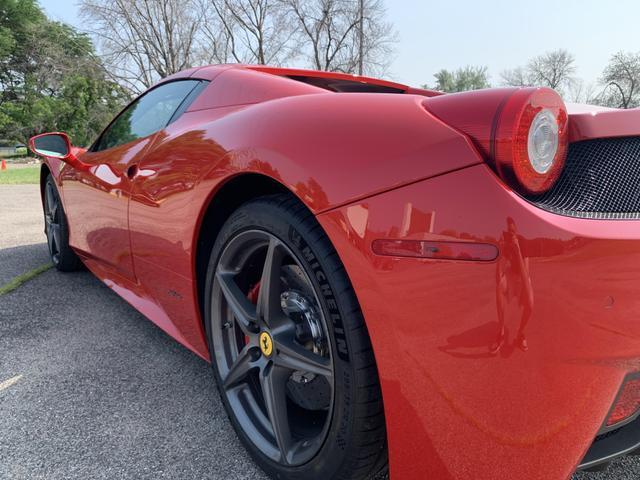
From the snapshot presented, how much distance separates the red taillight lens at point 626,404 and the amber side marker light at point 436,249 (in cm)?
43

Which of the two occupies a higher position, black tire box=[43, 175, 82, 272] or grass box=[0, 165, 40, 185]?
black tire box=[43, 175, 82, 272]

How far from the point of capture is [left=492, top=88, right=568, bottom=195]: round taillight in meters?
0.99

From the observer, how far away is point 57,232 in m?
3.87

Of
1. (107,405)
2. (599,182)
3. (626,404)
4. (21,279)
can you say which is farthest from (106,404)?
(21,279)

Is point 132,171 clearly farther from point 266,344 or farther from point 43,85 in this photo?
point 43,85

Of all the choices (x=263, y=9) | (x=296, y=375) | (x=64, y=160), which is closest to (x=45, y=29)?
(x=263, y=9)

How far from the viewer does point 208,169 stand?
1.66 metres

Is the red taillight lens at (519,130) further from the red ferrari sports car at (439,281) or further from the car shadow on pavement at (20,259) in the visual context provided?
the car shadow on pavement at (20,259)

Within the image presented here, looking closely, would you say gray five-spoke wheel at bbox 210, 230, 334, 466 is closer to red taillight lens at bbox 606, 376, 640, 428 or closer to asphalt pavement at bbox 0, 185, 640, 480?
asphalt pavement at bbox 0, 185, 640, 480

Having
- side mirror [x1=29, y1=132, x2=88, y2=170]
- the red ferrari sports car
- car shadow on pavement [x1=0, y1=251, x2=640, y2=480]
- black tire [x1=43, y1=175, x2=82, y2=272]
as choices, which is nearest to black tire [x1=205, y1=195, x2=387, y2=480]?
the red ferrari sports car

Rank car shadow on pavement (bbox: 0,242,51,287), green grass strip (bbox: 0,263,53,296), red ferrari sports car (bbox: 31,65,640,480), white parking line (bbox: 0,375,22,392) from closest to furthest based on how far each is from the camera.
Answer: red ferrari sports car (bbox: 31,65,640,480)
white parking line (bbox: 0,375,22,392)
green grass strip (bbox: 0,263,53,296)
car shadow on pavement (bbox: 0,242,51,287)

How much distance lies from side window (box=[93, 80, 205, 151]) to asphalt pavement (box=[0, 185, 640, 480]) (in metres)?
1.13

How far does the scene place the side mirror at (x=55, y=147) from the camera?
319 centimetres

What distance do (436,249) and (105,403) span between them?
1690mm
